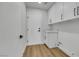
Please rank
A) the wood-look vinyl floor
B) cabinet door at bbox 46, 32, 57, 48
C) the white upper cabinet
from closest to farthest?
the wood-look vinyl floor, the white upper cabinet, cabinet door at bbox 46, 32, 57, 48

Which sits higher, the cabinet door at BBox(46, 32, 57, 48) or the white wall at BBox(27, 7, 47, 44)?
the white wall at BBox(27, 7, 47, 44)

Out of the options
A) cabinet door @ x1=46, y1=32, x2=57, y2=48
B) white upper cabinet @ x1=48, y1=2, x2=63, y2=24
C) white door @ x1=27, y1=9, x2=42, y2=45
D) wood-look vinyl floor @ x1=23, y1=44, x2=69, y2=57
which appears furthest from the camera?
white door @ x1=27, y1=9, x2=42, y2=45

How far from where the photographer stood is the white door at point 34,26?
4.93 m

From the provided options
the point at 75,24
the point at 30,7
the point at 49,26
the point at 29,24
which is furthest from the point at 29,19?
the point at 75,24

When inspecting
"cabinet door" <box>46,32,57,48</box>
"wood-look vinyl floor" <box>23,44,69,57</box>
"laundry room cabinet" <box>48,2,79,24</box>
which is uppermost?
"laundry room cabinet" <box>48,2,79,24</box>

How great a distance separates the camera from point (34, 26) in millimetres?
5016

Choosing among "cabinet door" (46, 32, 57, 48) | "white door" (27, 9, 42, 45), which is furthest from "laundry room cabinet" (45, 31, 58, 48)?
"white door" (27, 9, 42, 45)

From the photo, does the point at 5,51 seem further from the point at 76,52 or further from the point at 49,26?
the point at 49,26

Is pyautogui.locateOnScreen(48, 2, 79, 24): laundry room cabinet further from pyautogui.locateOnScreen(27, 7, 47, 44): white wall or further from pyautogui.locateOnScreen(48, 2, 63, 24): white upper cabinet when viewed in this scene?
pyautogui.locateOnScreen(27, 7, 47, 44): white wall

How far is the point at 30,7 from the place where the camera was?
490 cm

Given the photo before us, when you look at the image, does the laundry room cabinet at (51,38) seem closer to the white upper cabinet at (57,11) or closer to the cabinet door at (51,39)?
the cabinet door at (51,39)

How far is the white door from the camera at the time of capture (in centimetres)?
493

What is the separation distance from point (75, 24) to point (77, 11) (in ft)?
1.40

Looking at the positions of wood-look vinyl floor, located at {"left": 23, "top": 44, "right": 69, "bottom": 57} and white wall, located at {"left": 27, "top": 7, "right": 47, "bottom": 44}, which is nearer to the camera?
wood-look vinyl floor, located at {"left": 23, "top": 44, "right": 69, "bottom": 57}
